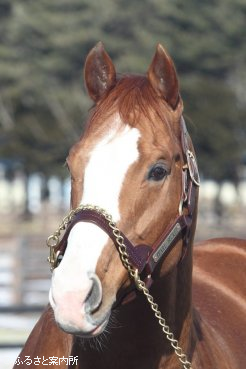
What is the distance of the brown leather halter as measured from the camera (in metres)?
3.48

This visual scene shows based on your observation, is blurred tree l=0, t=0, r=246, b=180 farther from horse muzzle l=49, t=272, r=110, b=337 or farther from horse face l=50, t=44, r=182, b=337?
horse muzzle l=49, t=272, r=110, b=337

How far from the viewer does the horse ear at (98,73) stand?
390 centimetres

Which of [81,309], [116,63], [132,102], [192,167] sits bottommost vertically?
[116,63]

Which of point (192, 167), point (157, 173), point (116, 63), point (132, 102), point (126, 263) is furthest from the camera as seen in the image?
point (116, 63)

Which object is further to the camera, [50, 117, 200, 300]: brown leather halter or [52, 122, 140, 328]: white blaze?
[50, 117, 200, 300]: brown leather halter

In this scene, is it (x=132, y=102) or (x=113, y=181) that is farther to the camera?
(x=132, y=102)

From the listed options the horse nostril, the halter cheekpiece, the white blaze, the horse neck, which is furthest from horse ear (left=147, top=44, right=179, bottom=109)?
the horse nostril

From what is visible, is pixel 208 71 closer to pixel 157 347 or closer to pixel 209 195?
pixel 209 195

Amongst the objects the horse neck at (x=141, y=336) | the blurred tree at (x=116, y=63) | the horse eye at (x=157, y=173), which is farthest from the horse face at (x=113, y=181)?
the blurred tree at (x=116, y=63)

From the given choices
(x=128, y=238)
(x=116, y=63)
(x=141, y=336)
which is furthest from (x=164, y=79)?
(x=116, y=63)

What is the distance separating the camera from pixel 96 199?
3.52 meters

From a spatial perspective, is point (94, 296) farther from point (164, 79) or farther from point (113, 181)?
point (164, 79)

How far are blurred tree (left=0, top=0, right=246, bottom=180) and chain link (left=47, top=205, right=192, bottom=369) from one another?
149 ft

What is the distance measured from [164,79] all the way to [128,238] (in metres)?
0.62
